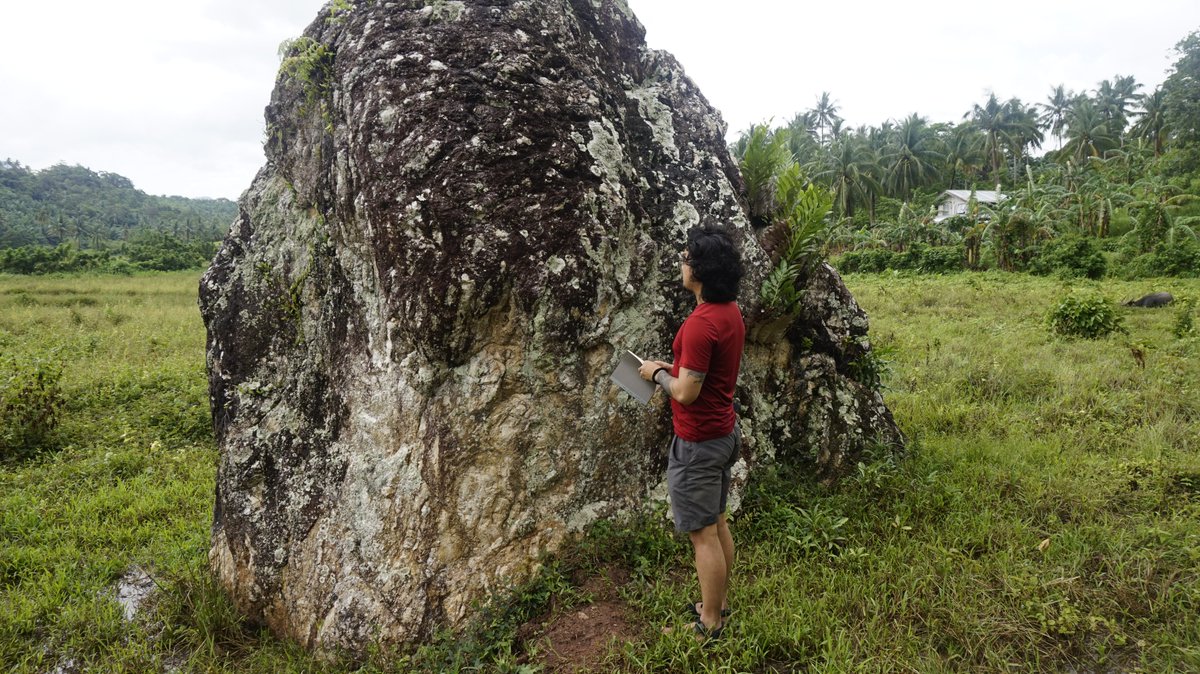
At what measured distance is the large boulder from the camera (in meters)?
3.66

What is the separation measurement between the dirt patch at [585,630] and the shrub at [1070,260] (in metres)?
20.5

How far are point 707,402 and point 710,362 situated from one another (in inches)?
8.3

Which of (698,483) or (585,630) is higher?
(698,483)

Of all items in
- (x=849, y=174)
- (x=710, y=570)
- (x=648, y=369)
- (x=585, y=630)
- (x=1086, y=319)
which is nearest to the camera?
(x=710, y=570)

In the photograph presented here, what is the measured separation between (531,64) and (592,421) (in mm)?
2220

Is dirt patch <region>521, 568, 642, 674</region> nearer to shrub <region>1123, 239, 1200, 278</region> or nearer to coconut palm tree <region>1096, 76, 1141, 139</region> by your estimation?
shrub <region>1123, 239, 1200, 278</region>

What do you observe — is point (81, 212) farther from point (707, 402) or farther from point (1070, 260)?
point (707, 402)

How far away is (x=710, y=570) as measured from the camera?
10.3ft

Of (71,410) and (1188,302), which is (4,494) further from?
(1188,302)

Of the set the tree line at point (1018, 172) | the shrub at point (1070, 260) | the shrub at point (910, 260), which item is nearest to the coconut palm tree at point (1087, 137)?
the tree line at point (1018, 172)

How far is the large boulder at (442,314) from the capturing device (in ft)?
12.0

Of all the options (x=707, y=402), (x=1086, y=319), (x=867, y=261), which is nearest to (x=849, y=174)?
(x=867, y=261)

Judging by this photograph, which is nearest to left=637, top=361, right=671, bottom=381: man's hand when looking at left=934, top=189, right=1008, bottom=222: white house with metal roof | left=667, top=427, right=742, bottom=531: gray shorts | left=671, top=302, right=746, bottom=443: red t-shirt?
left=671, top=302, right=746, bottom=443: red t-shirt

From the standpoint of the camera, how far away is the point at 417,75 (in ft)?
12.3
